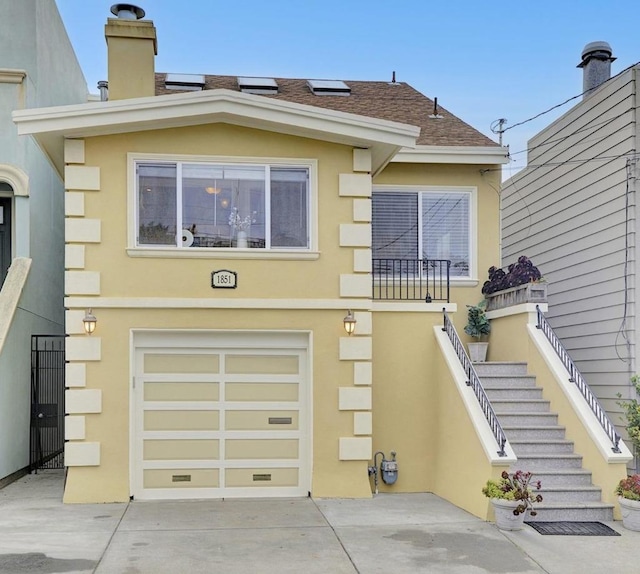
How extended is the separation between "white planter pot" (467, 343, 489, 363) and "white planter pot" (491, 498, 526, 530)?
380 cm

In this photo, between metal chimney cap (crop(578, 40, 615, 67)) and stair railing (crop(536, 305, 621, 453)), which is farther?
metal chimney cap (crop(578, 40, 615, 67))

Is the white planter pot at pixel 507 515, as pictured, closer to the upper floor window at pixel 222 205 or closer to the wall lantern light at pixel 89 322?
the upper floor window at pixel 222 205

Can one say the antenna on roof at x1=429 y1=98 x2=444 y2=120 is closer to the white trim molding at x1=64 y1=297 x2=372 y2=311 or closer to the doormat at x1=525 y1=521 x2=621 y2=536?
the white trim molding at x1=64 y1=297 x2=372 y2=311

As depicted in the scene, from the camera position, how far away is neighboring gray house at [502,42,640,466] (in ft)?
32.8

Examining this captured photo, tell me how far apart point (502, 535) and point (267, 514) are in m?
2.65

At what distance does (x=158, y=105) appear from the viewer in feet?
29.1

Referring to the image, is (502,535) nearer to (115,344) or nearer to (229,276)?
(229,276)

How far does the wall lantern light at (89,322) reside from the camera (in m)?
8.97

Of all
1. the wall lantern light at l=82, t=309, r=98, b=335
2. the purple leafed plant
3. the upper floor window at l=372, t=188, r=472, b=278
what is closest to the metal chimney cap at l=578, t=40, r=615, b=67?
the upper floor window at l=372, t=188, r=472, b=278

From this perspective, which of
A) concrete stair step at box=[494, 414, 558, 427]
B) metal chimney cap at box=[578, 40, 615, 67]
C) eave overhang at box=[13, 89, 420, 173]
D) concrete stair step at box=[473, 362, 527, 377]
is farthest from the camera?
metal chimney cap at box=[578, 40, 615, 67]

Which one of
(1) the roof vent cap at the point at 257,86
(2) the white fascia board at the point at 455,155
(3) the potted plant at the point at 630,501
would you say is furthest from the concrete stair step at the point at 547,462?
(1) the roof vent cap at the point at 257,86

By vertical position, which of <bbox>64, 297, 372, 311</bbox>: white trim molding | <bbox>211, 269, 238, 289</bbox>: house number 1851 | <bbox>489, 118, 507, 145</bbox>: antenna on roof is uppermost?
<bbox>489, 118, 507, 145</bbox>: antenna on roof

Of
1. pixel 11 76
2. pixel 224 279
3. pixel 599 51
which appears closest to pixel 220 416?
pixel 224 279

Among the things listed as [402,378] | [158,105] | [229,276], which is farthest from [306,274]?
[158,105]
